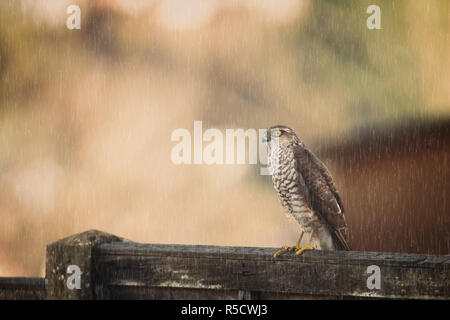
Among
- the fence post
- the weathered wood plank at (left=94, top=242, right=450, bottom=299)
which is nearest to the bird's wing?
the weathered wood plank at (left=94, top=242, right=450, bottom=299)

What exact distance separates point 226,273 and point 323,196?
128cm

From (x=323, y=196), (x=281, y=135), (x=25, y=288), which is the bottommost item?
(x=25, y=288)

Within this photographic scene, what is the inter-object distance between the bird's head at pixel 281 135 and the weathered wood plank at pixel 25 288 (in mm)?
1550

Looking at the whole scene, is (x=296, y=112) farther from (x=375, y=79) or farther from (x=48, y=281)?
(x=48, y=281)

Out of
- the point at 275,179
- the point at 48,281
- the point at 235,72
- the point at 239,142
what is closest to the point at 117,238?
the point at 48,281

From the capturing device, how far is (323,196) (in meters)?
2.78

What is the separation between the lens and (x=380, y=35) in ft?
15.0

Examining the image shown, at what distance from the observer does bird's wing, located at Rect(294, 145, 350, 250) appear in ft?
9.11

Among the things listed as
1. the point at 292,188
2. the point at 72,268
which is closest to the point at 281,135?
the point at 292,188

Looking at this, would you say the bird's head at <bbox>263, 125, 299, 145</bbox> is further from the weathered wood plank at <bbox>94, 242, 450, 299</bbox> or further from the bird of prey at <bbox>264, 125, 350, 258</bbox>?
the weathered wood plank at <bbox>94, 242, 450, 299</bbox>

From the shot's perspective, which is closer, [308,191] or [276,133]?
[308,191]

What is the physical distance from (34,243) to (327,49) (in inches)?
136

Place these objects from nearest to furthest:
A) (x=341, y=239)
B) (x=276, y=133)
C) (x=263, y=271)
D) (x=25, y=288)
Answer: (x=263, y=271) → (x=25, y=288) → (x=341, y=239) → (x=276, y=133)

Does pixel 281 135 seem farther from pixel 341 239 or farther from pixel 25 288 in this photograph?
pixel 25 288
